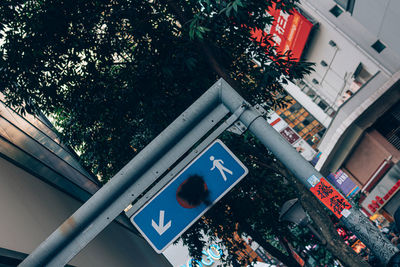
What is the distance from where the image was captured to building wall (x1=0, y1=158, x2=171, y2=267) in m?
4.72

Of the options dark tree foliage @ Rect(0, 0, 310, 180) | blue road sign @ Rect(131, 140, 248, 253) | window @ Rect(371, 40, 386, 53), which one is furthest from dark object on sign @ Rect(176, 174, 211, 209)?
window @ Rect(371, 40, 386, 53)

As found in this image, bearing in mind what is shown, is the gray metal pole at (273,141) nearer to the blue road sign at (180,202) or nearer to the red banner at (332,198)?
the red banner at (332,198)

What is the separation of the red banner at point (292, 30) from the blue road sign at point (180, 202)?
23.8 meters

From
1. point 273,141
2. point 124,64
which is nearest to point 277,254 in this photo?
point 124,64

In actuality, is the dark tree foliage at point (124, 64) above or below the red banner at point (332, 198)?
above

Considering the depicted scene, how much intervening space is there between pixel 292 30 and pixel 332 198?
87.3 feet

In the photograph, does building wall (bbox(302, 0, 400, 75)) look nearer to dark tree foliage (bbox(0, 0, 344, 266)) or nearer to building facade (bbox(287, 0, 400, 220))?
building facade (bbox(287, 0, 400, 220))

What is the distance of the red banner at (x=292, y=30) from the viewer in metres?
25.6

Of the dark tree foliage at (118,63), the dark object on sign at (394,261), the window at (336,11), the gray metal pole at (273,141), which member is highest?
the window at (336,11)

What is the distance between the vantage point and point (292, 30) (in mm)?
27406

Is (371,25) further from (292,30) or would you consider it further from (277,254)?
(277,254)

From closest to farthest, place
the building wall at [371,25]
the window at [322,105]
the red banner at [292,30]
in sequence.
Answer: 1. the building wall at [371,25]
2. the red banner at [292,30]
3. the window at [322,105]

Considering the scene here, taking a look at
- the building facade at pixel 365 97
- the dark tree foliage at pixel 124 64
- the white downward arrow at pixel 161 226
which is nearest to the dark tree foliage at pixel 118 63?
the dark tree foliage at pixel 124 64

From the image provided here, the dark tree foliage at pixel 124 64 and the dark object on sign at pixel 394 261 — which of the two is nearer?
the dark object on sign at pixel 394 261
